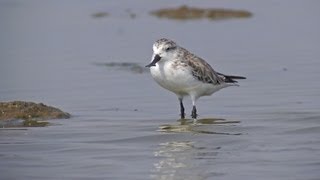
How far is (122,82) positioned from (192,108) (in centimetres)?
214

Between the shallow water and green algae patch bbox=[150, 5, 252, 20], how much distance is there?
0.38m

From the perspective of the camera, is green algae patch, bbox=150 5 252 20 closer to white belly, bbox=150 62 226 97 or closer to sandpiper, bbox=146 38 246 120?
sandpiper, bbox=146 38 246 120

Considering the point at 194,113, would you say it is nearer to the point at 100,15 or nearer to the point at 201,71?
the point at 201,71

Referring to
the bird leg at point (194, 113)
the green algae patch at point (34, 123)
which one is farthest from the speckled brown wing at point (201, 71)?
the green algae patch at point (34, 123)

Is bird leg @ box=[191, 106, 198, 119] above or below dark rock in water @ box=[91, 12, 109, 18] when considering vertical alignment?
below

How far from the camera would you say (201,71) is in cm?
1111

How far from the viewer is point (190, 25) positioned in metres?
19.7

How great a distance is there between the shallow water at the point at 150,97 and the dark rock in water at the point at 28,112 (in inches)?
8.2

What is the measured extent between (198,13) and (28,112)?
11.4 m

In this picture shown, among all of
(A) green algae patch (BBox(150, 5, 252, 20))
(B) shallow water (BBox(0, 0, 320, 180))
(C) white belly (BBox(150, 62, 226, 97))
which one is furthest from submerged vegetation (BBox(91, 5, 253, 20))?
(C) white belly (BBox(150, 62, 226, 97))

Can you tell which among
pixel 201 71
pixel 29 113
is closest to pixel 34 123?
Result: pixel 29 113

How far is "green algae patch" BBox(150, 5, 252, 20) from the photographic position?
20763mm

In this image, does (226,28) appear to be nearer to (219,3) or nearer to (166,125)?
(219,3)

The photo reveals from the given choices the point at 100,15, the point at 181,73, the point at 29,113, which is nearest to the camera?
the point at 29,113
